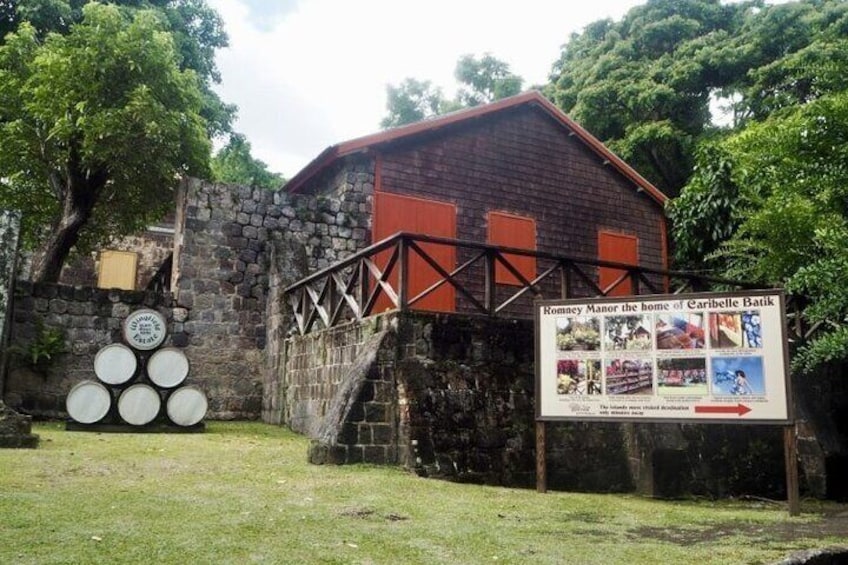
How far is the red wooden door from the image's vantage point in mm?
13039

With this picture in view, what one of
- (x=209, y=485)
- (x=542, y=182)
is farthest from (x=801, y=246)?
(x=542, y=182)

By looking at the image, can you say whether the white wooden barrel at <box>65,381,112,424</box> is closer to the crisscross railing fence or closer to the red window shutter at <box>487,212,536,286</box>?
the crisscross railing fence

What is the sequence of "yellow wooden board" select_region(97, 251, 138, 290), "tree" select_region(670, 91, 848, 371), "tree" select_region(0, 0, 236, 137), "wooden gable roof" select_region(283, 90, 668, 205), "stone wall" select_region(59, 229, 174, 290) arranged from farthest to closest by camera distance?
"yellow wooden board" select_region(97, 251, 138, 290)
"stone wall" select_region(59, 229, 174, 290)
"tree" select_region(0, 0, 236, 137)
"wooden gable roof" select_region(283, 90, 668, 205)
"tree" select_region(670, 91, 848, 371)

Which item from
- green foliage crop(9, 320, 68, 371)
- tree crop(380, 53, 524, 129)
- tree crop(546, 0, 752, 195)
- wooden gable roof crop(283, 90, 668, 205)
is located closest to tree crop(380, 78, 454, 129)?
tree crop(380, 53, 524, 129)

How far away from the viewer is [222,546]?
11.0ft

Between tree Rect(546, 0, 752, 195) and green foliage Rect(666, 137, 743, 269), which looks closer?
green foliage Rect(666, 137, 743, 269)

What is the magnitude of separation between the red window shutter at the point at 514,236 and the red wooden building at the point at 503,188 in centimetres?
2

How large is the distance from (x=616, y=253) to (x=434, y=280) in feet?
15.3

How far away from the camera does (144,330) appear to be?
30.5 ft

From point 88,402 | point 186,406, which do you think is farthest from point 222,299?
point 88,402

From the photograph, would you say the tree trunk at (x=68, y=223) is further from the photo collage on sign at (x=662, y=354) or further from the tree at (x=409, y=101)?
the tree at (x=409, y=101)

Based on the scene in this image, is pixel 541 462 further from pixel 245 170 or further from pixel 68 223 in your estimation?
pixel 245 170

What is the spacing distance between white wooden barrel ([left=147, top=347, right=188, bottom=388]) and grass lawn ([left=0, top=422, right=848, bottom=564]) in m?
2.06

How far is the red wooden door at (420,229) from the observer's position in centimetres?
1304
